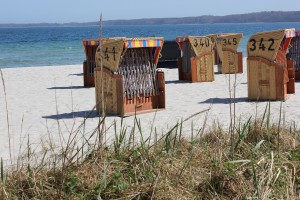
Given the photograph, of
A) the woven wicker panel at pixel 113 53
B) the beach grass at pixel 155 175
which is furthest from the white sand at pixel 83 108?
the beach grass at pixel 155 175

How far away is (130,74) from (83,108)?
168cm

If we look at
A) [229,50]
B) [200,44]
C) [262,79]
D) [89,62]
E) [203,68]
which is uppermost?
[200,44]

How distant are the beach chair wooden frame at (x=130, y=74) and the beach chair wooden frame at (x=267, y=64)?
1863 millimetres

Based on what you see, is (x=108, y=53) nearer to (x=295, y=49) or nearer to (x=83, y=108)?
(x=83, y=108)

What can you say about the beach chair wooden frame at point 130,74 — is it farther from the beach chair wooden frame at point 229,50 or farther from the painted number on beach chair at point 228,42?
the painted number on beach chair at point 228,42

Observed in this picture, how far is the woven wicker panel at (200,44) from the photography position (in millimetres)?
16312

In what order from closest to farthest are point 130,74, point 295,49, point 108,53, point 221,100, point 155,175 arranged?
point 155,175
point 108,53
point 130,74
point 221,100
point 295,49

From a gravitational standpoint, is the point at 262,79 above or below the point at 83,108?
above

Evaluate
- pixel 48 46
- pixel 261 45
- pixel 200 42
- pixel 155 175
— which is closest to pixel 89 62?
pixel 200 42

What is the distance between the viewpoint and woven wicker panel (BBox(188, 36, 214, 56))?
53.5ft

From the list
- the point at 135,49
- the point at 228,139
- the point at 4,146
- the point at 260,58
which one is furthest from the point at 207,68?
the point at 228,139

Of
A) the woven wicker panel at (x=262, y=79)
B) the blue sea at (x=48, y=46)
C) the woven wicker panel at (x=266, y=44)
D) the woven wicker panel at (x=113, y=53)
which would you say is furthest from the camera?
the blue sea at (x=48, y=46)

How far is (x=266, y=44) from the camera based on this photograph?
11312mm

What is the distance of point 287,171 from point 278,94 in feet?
22.6
